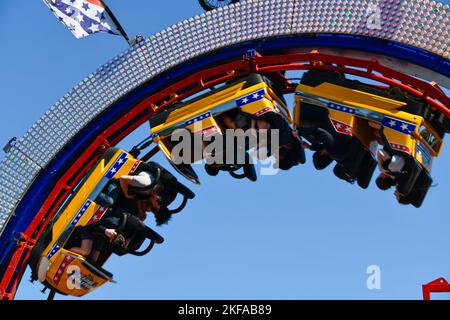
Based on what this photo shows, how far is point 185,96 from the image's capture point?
12.9 m

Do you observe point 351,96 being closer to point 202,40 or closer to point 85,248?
point 202,40

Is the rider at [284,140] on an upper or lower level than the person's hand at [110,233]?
upper

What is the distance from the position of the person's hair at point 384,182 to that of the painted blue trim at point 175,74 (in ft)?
4.31

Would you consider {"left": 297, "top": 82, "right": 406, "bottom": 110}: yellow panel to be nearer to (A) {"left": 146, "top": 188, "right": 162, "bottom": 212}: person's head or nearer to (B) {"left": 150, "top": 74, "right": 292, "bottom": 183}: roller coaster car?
(B) {"left": 150, "top": 74, "right": 292, "bottom": 183}: roller coaster car

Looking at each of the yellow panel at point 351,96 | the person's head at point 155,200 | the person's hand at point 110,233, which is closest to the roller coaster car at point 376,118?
the yellow panel at point 351,96

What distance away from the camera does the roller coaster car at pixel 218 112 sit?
11.9 metres

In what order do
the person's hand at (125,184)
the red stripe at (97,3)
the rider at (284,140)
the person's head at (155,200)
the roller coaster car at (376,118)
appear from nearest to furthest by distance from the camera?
1. the roller coaster car at (376,118)
2. the rider at (284,140)
3. the person's hand at (125,184)
4. the person's head at (155,200)
5. the red stripe at (97,3)

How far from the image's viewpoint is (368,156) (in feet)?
38.7

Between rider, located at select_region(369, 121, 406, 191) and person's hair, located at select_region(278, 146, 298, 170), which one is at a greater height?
person's hair, located at select_region(278, 146, 298, 170)

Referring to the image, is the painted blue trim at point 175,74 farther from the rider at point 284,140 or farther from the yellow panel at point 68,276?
the yellow panel at point 68,276

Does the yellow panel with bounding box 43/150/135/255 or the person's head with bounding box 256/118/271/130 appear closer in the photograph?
the person's head with bounding box 256/118/271/130

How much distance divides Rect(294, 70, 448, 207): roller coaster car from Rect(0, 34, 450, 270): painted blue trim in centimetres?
46

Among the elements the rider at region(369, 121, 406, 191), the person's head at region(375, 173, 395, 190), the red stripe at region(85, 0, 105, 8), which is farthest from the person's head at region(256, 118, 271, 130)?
the red stripe at region(85, 0, 105, 8)

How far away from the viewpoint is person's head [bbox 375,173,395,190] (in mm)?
11461
